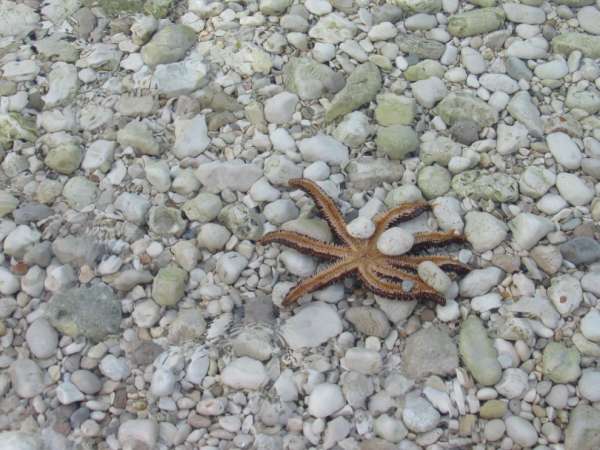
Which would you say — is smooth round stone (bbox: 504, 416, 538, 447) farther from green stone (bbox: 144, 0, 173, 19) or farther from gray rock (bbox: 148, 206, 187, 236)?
green stone (bbox: 144, 0, 173, 19)

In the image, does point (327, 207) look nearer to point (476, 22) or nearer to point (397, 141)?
point (397, 141)

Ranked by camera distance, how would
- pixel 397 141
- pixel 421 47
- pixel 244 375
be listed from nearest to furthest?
1. pixel 244 375
2. pixel 397 141
3. pixel 421 47

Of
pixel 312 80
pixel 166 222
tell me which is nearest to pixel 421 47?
pixel 312 80

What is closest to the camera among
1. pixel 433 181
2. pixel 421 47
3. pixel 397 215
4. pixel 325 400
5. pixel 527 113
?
pixel 325 400

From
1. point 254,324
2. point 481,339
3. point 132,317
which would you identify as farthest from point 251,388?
point 481,339

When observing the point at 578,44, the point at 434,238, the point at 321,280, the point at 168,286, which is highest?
the point at 578,44

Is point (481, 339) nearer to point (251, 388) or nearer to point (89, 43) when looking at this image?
point (251, 388)

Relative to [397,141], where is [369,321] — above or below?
below

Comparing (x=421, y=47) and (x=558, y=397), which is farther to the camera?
(x=421, y=47)
